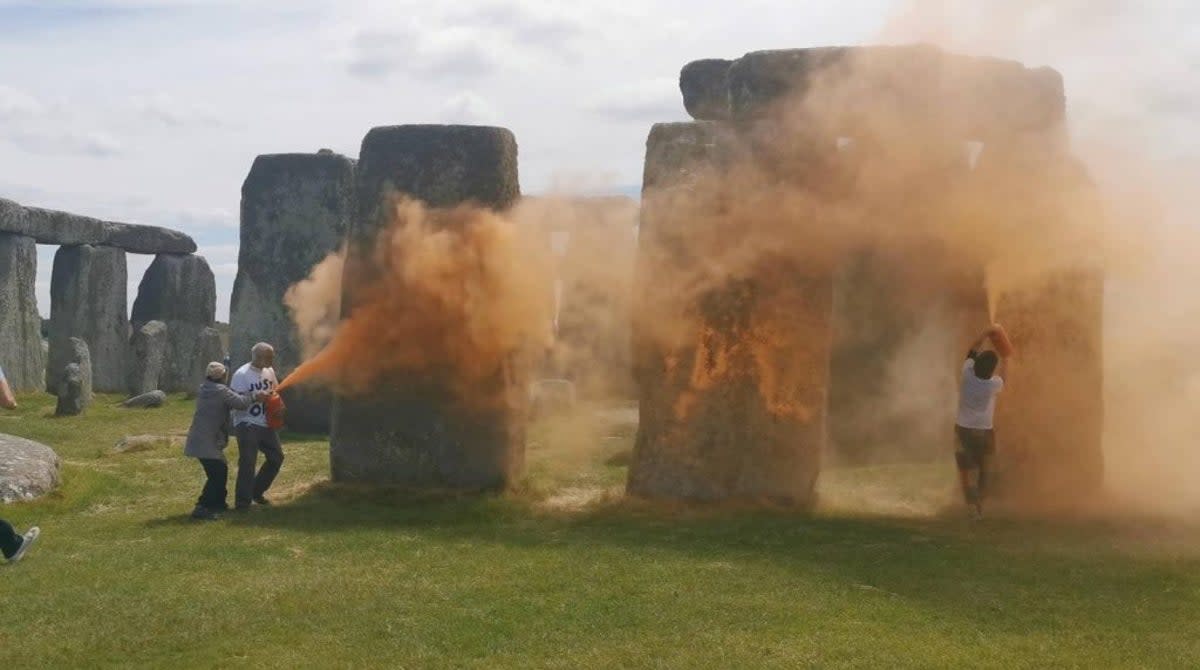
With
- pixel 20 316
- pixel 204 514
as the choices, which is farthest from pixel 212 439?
pixel 20 316

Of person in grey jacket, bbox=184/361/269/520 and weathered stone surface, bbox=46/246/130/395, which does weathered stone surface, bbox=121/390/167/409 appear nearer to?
weathered stone surface, bbox=46/246/130/395

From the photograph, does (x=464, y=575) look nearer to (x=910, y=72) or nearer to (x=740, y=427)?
(x=740, y=427)

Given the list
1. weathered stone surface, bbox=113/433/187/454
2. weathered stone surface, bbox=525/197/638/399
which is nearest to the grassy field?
weathered stone surface, bbox=525/197/638/399

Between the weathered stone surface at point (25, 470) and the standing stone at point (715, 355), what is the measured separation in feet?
18.4

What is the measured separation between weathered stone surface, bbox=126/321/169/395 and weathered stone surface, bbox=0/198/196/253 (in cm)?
256

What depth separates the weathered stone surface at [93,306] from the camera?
96.8 feet

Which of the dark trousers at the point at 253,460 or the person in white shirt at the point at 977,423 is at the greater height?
the person in white shirt at the point at 977,423

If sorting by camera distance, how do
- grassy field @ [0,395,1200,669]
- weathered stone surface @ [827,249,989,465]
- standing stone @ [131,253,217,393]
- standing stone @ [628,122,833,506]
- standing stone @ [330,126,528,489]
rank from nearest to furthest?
grassy field @ [0,395,1200,669], standing stone @ [628,122,833,506], standing stone @ [330,126,528,489], weathered stone surface @ [827,249,989,465], standing stone @ [131,253,217,393]

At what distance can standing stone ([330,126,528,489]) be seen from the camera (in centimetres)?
1414

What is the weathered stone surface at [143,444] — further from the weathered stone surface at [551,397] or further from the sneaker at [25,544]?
the sneaker at [25,544]

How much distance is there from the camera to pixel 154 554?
10.8m

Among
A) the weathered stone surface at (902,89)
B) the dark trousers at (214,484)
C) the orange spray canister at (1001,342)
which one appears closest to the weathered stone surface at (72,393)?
the dark trousers at (214,484)

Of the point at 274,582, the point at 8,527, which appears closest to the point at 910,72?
the point at 274,582

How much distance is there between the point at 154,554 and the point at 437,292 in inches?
172
